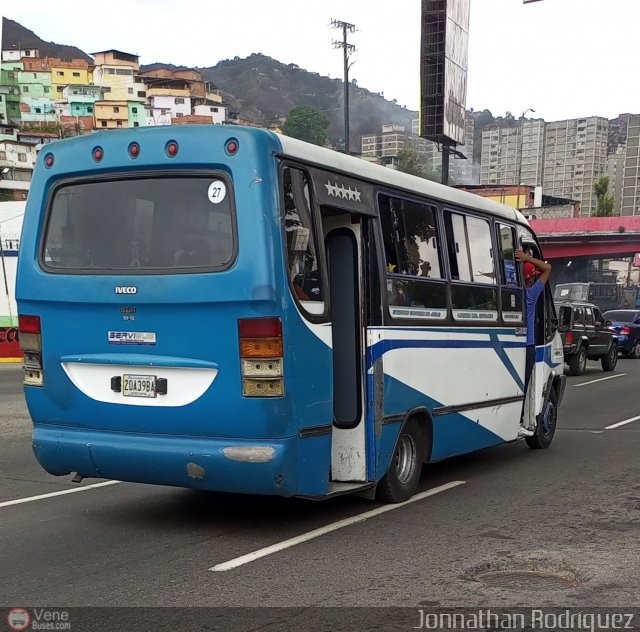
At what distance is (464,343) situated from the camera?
333 inches

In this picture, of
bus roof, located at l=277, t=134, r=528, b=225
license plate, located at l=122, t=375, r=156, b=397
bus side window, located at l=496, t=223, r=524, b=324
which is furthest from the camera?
bus side window, located at l=496, t=223, r=524, b=324

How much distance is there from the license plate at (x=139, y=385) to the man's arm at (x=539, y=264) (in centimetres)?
524

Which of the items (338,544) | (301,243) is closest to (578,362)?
(338,544)

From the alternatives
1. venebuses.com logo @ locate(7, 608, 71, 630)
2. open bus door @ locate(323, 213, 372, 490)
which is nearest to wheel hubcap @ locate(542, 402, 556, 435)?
open bus door @ locate(323, 213, 372, 490)

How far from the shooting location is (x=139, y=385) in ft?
20.4

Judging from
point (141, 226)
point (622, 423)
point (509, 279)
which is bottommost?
point (622, 423)

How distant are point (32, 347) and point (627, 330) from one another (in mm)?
26658

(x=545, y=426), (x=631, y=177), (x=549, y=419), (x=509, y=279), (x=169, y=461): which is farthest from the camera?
(x=631, y=177)

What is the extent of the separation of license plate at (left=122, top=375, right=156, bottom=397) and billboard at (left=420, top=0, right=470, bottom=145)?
36.2 meters

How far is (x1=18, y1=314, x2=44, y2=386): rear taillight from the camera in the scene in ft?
21.7

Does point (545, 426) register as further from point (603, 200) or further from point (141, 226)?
point (603, 200)

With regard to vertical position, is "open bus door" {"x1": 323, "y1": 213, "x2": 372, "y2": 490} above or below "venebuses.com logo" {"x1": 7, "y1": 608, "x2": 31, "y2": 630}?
above

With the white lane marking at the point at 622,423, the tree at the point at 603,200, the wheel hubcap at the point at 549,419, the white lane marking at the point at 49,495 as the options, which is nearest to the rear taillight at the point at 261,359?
the white lane marking at the point at 49,495

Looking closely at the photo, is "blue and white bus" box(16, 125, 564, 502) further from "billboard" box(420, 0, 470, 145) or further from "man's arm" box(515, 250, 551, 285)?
"billboard" box(420, 0, 470, 145)
